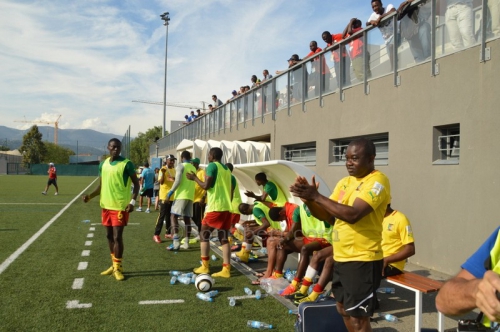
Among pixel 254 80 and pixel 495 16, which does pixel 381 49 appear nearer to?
pixel 495 16

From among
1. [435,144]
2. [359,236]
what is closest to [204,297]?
[359,236]

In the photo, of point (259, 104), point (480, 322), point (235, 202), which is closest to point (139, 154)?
point (259, 104)

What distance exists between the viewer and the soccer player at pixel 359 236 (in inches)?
136

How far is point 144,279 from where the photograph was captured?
6.93 meters

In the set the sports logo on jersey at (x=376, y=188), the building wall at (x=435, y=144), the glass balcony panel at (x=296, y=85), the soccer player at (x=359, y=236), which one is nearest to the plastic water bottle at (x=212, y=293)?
the soccer player at (x=359, y=236)

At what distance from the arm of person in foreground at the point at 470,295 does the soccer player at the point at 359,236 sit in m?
1.61

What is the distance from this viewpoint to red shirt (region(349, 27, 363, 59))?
1003 centimetres

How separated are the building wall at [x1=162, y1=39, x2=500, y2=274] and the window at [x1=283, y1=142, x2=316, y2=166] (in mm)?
2375

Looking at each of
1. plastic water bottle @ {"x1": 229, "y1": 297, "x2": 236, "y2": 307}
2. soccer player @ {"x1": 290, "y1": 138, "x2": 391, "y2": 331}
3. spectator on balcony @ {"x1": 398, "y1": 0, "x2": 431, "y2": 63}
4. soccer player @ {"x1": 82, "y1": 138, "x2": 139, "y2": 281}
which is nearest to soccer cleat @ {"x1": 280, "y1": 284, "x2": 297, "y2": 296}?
plastic water bottle @ {"x1": 229, "y1": 297, "x2": 236, "y2": 307}

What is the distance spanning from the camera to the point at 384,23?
914 cm

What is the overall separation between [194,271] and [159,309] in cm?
193

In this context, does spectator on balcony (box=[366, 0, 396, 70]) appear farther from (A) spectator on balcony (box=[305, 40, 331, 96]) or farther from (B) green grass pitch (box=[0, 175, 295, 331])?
(B) green grass pitch (box=[0, 175, 295, 331])

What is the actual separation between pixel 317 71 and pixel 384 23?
10.1 feet

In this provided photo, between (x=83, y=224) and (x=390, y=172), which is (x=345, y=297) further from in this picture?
(x=83, y=224)
